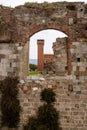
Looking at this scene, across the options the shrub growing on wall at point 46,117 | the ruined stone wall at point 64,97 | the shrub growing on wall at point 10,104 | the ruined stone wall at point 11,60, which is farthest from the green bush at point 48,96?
the ruined stone wall at point 11,60

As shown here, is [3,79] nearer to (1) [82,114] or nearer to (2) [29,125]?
(2) [29,125]

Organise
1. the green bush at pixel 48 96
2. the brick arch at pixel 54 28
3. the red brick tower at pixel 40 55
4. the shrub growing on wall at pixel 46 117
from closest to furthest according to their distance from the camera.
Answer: the shrub growing on wall at pixel 46 117 < the green bush at pixel 48 96 < the brick arch at pixel 54 28 < the red brick tower at pixel 40 55

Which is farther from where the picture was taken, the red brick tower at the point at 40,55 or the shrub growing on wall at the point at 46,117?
the red brick tower at the point at 40,55

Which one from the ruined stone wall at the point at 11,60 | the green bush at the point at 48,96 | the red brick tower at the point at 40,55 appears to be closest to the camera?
the green bush at the point at 48,96

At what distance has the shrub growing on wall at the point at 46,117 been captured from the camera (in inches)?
611

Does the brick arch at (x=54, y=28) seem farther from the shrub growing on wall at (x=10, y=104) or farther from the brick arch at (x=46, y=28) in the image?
the shrub growing on wall at (x=10, y=104)

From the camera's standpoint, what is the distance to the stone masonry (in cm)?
1582

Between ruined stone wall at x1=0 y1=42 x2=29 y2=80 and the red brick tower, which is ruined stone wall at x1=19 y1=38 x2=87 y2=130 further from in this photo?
the red brick tower

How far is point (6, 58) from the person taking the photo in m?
16.6

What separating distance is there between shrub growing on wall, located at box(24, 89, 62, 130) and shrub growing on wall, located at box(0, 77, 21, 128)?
2.01 feet

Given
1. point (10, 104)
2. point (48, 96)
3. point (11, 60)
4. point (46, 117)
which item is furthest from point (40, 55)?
point (46, 117)

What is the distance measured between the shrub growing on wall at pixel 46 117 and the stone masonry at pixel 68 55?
0.22m

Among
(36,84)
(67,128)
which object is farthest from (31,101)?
(67,128)

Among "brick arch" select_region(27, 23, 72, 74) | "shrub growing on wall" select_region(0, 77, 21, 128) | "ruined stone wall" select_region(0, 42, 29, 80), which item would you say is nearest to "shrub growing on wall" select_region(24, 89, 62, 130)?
"shrub growing on wall" select_region(0, 77, 21, 128)
